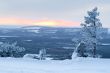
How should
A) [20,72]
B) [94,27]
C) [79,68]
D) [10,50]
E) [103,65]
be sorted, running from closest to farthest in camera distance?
[20,72]
[79,68]
[103,65]
[94,27]
[10,50]

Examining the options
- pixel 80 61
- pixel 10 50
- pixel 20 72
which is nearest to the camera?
pixel 20 72

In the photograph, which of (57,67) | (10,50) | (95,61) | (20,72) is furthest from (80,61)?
(10,50)

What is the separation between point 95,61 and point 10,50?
104ft

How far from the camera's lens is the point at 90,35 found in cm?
4709

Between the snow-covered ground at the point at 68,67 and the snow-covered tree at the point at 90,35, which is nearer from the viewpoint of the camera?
the snow-covered ground at the point at 68,67

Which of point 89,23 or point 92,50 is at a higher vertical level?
point 89,23

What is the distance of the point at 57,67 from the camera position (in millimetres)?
20344

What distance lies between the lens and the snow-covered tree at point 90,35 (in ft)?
152

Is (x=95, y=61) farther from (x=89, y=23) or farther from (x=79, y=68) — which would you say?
(x=89, y=23)

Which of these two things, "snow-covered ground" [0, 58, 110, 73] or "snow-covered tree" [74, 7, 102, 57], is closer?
"snow-covered ground" [0, 58, 110, 73]

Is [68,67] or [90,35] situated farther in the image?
[90,35]

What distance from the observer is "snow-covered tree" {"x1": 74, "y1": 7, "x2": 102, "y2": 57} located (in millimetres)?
46219

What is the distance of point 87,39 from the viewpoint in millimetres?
46844

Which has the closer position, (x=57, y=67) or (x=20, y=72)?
(x=20, y=72)
